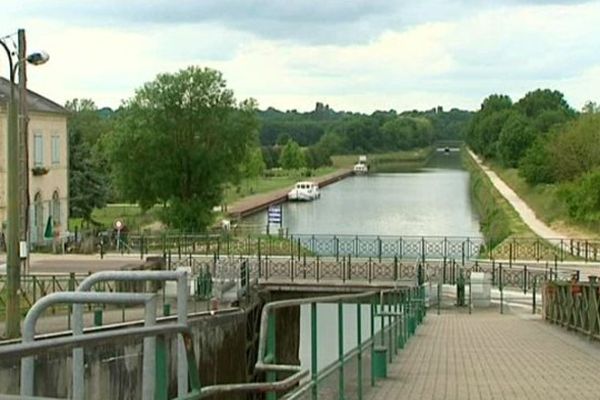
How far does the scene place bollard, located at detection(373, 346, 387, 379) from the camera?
1277cm

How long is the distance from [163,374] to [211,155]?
166 feet

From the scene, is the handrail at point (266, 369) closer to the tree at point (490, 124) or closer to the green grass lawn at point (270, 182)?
the green grass lawn at point (270, 182)

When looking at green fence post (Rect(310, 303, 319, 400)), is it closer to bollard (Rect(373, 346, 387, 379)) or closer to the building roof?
bollard (Rect(373, 346, 387, 379))

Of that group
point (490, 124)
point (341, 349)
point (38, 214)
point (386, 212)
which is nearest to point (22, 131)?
point (341, 349)

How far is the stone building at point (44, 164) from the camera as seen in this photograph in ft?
146

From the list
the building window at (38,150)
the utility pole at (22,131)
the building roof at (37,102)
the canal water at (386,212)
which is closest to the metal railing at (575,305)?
the utility pole at (22,131)

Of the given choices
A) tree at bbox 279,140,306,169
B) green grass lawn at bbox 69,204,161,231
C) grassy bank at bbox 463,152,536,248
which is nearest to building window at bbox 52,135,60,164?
green grass lawn at bbox 69,204,161,231

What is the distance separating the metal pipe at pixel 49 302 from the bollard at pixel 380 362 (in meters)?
8.11

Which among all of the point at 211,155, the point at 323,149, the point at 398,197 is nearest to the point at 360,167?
the point at 323,149

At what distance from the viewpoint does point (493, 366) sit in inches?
579

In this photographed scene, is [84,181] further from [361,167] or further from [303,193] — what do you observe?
[361,167]

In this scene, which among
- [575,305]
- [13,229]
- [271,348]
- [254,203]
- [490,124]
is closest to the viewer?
[271,348]

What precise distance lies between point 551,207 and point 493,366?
54.2m

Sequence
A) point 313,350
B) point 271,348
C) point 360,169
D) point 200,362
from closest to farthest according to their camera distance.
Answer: point 271,348 → point 313,350 → point 200,362 → point 360,169
